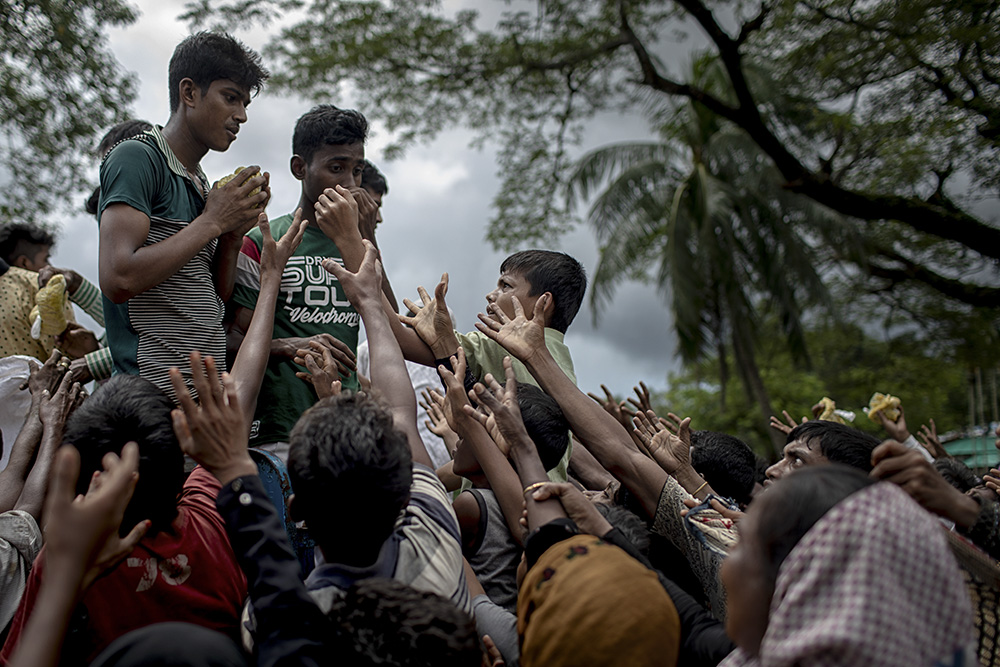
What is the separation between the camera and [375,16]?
35.7 feet

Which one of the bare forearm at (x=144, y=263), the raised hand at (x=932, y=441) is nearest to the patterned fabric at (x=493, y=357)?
the bare forearm at (x=144, y=263)

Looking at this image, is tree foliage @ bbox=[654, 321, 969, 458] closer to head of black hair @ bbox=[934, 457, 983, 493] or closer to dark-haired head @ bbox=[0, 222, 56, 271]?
head of black hair @ bbox=[934, 457, 983, 493]

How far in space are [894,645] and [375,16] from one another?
11.3 m

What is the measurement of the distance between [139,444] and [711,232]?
14078 millimetres

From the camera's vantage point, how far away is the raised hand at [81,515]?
4.49 feet

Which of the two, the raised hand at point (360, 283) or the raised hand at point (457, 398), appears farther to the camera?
the raised hand at point (360, 283)

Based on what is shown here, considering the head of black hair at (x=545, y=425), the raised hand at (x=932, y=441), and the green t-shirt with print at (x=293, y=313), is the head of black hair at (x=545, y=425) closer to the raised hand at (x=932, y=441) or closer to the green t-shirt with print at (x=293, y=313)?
the green t-shirt with print at (x=293, y=313)

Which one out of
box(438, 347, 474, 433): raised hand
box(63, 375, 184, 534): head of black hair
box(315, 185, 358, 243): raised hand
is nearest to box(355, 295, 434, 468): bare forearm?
box(438, 347, 474, 433): raised hand

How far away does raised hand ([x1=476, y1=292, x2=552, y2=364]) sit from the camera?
102 inches

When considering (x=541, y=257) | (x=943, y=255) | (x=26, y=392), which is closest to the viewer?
(x=26, y=392)

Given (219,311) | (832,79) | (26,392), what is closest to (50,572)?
(219,311)

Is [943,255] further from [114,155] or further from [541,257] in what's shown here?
[114,155]

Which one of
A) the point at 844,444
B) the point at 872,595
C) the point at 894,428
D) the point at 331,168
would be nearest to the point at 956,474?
the point at 894,428

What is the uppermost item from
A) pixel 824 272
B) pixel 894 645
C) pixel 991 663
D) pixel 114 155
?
pixel 824 272
